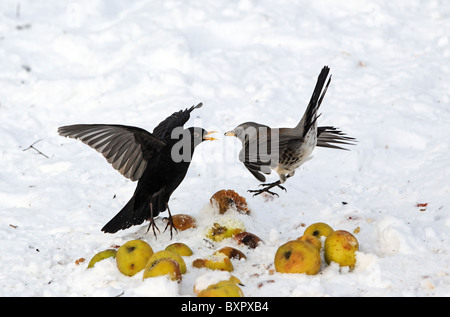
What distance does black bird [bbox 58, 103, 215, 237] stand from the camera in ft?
14.9

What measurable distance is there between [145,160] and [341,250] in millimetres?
1838

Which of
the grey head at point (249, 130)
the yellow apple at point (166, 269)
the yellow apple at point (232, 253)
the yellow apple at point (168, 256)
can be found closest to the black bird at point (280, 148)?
the grey head at point (249, 130)

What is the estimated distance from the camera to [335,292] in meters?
3.45

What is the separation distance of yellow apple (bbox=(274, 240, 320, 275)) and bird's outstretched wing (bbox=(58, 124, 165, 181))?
57.3 inches

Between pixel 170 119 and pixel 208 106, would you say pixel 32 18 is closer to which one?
pixel 208 106

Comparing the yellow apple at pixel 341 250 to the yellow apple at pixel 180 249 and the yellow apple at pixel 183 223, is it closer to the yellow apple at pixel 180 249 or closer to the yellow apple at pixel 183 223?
the yellow apple at pixel 180 249

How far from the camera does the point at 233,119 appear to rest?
21.7 ft

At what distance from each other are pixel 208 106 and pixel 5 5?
4.48 m

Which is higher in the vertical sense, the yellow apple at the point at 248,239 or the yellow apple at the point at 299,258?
the yellow apple at the point at 248,239

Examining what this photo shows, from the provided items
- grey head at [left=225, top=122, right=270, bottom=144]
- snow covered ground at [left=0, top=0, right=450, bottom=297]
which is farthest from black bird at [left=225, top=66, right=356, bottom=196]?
snow covered ground at [left=0, top=0, right=450, bottom=297]

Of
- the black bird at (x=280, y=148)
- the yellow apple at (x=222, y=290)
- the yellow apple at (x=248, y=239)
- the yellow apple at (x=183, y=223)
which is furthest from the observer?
the yellow apple at (x=183, y=223)

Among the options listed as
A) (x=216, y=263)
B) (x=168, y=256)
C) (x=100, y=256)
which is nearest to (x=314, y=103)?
(x=216, y=263)

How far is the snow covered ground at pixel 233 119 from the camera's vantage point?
3957 millimetres

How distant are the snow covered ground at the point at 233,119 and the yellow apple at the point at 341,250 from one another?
86 mm
